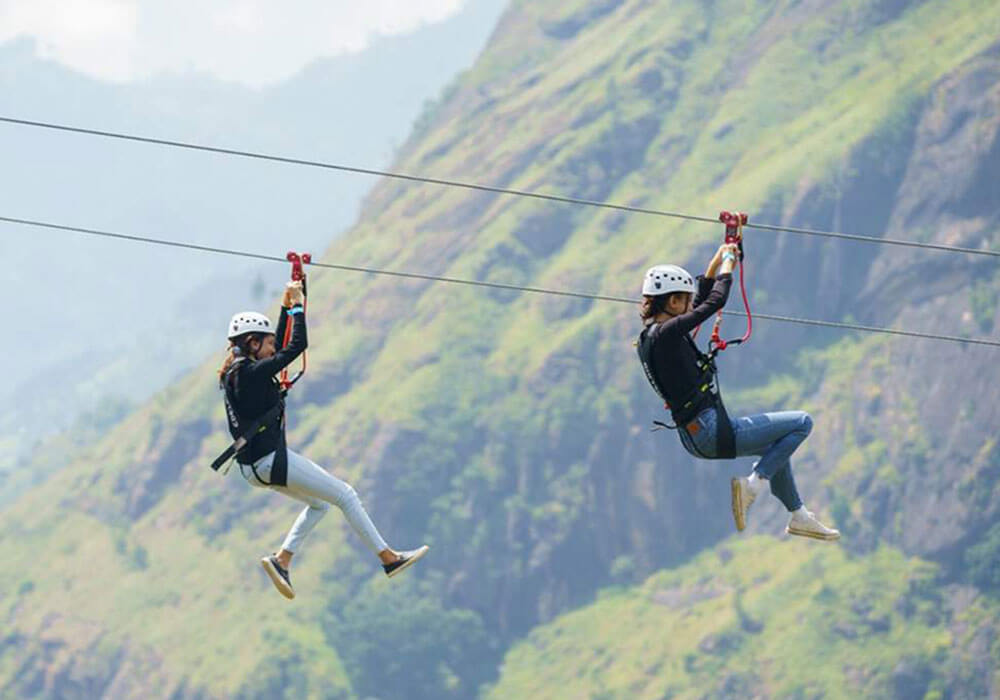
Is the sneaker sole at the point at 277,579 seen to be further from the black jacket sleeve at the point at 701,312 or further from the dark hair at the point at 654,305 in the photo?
the black jacket sleeve at the point at 701,312

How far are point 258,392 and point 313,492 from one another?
1286 millimetres

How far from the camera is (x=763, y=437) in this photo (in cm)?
1983

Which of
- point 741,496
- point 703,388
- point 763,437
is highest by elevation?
point 703,388

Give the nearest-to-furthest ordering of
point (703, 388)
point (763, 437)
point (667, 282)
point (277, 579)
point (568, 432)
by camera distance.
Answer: point (667, 282), point (703, 388), point (763, 437), point (277, 579), point (568, 432)

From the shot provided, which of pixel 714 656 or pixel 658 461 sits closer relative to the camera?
pixel 714 656

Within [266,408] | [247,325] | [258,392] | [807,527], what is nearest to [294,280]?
[247,325]

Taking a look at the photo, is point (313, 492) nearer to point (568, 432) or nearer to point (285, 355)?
point (285, 355)

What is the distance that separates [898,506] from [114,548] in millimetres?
68241

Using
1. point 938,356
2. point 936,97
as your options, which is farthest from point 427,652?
point 936,97

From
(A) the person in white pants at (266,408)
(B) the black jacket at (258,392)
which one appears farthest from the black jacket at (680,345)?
(B) the black jacket at (258,392)

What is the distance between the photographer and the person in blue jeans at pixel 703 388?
749 inches

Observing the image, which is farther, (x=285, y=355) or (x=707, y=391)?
(x=285, y=355)

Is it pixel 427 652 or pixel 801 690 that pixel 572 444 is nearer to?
pixel 427 652

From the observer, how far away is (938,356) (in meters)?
147
